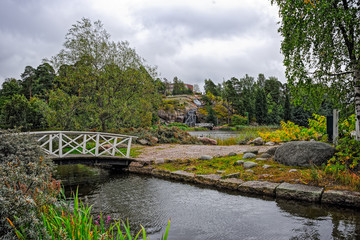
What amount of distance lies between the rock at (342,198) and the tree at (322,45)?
1.78 meters

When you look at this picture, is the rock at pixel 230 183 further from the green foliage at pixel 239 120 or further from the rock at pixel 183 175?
the green foliage at pixel 239 120

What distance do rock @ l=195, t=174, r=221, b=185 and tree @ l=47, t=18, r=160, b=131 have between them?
6.80 m

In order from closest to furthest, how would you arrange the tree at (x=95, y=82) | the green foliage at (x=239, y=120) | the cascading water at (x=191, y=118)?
1. the tree at (x=95, y=82)
2. the green foliage at (x=239, y=120)
3. the cascading water at (x=191, y=118)

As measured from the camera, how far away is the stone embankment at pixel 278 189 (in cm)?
455

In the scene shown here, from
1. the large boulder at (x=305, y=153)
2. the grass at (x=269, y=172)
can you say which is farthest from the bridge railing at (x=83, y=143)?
the large boulder at (x=305, y=153)

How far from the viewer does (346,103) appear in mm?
5918

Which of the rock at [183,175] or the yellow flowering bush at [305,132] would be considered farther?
the yellow flowering bush at [305,132]

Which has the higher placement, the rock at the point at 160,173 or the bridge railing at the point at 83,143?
the bridge railing at the point at 83,143

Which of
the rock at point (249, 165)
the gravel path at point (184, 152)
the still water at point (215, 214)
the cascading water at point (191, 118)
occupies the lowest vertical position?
the still water at point (215, 214)

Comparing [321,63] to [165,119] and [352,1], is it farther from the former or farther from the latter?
[165,119]

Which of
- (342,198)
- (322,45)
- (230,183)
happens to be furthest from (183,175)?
(322,45)

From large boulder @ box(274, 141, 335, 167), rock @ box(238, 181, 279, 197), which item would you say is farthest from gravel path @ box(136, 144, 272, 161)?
rock @ box(238, 181, 279, 197)

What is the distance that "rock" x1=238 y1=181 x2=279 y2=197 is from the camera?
537cm

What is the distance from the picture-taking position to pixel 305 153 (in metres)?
6.66
